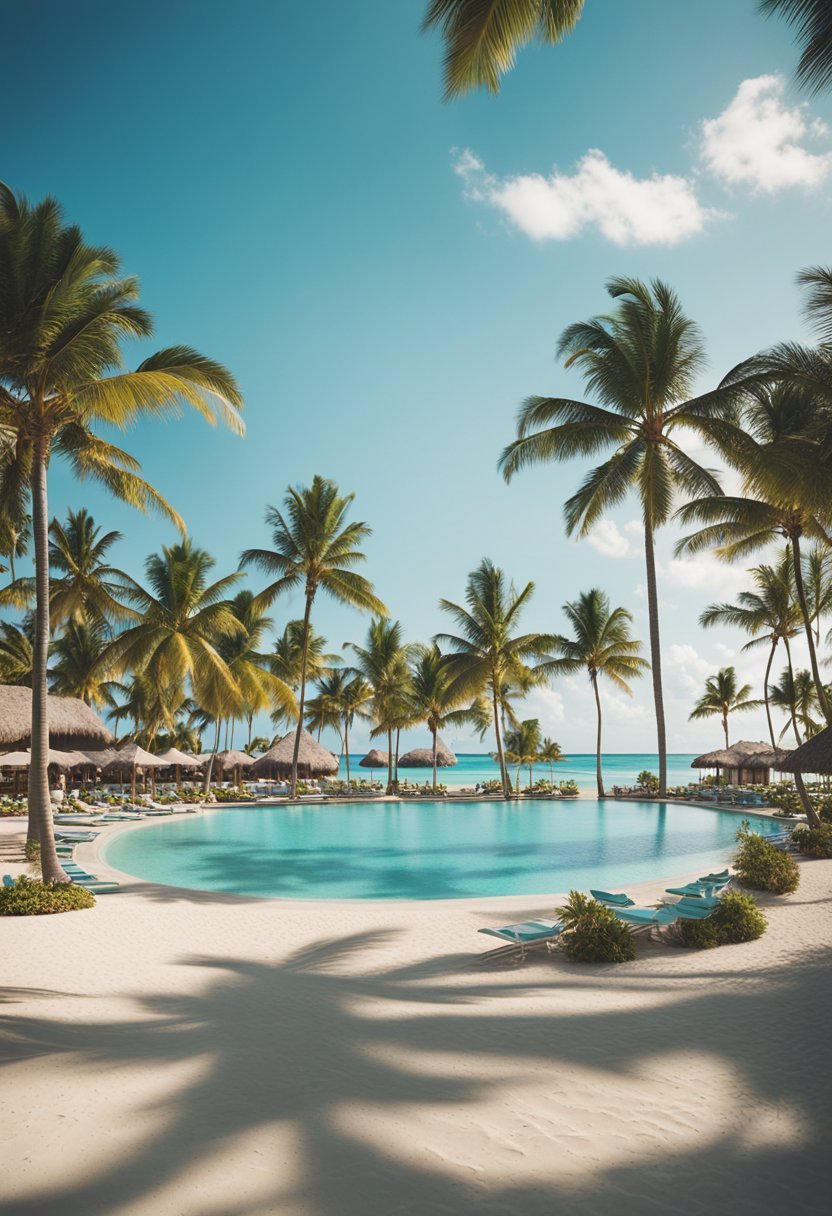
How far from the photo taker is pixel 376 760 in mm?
43938

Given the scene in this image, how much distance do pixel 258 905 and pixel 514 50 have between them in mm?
10197

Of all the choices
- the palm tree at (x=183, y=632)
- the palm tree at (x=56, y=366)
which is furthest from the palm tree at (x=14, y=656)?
the palm tree at (x=56, y=366)

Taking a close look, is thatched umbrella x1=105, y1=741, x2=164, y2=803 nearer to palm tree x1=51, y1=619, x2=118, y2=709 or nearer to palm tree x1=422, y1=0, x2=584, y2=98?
palm tree x1=51, y1=619, x2=118, y2=709

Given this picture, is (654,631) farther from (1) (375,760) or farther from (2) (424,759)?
(1) (375,760)

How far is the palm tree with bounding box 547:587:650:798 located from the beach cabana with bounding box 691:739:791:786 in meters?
4.71

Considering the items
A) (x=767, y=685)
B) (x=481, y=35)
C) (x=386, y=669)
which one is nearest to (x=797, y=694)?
(x=767, y=685)

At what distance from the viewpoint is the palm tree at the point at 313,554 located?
26.3 metres

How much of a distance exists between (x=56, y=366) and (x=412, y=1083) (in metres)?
9.08

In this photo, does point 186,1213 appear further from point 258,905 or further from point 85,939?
point 258,905

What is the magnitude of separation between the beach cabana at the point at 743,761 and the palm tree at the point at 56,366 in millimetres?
24071

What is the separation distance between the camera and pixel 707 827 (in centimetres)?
1888

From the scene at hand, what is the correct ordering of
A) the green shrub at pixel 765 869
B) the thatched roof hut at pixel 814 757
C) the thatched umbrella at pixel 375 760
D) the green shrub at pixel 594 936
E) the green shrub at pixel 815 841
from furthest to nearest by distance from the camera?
the thatched umbrella at pixel 375 760
the green shrub at pixel 815 841
the thatched roof hut at pixel 814 757
the green shrub at pixel 765 869
the green shrub at pixel 594 936

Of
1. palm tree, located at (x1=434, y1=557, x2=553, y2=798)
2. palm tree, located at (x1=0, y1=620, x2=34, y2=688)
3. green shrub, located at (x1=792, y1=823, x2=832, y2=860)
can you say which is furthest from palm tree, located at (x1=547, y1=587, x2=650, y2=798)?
palm tree, located at (x1=0, y1=620, x2=34, y2=688)

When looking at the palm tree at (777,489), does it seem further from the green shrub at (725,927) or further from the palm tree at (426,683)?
the palm tree at (426,683)
